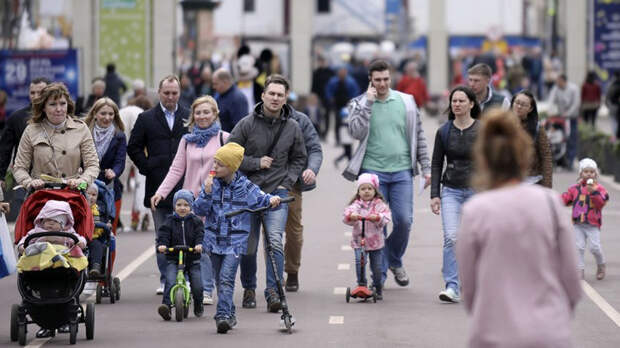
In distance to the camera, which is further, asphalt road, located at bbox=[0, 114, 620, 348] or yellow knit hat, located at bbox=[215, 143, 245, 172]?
yellow knit hat, located at bbox=[215, 143, 245, 172]

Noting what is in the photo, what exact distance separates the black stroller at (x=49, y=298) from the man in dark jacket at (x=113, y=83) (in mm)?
17434

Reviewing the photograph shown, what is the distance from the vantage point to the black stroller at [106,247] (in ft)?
41.3

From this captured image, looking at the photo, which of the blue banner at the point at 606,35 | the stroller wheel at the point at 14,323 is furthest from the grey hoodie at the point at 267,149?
the blue banner at the point at 606,35

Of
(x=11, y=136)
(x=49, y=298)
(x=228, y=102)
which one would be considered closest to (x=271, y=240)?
(x=49, y=298)

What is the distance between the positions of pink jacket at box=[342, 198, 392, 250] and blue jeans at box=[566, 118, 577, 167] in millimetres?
16309

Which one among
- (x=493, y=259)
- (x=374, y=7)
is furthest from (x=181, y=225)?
(x=374, y=7)

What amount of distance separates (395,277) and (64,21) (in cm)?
4006

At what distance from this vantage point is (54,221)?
→ 35.6ft

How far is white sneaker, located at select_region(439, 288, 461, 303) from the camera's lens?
503 inches

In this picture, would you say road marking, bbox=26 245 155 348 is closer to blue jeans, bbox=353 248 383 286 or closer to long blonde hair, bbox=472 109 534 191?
blue jeans, bbox=353 248 383 286

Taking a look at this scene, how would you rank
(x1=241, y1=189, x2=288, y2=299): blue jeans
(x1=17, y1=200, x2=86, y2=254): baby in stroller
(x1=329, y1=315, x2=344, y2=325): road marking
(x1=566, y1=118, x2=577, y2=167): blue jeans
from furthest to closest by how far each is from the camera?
(x1=566, y1=118, x2=577, y2=167): blue jeans < (x1=241, y1=189, x2=288, y2=299): blue jeans < (x1=329, y1=315, x2=344, y2=325): road marking < (x1=17, y1=200, x2=86, y2=254): baby in stroller

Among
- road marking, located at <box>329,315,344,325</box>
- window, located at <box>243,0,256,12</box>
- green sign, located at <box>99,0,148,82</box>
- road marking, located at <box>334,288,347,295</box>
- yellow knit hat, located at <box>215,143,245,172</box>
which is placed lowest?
road marking, located at <box>334,288,347,295</box>

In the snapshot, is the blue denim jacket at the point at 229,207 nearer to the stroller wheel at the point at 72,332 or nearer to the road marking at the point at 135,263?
the stroller wheel at the point at 72,332

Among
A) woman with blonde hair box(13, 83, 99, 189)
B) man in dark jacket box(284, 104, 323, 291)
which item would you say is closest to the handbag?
woman with blonde hair box(13, 83, 99, 189)
